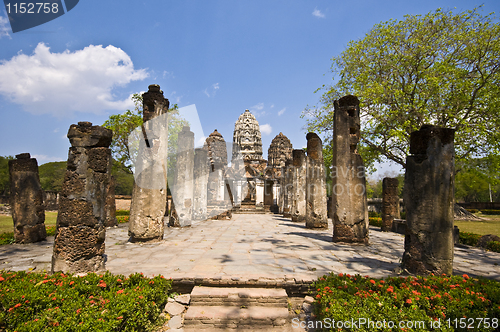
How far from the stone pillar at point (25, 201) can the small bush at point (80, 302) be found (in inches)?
193

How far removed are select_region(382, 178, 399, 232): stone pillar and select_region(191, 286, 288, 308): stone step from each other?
29.5 feet

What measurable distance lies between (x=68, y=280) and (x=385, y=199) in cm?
1113

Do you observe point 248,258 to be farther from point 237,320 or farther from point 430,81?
point 430,81

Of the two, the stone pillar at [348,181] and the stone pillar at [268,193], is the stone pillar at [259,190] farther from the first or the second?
the stone pillar at [348,181]

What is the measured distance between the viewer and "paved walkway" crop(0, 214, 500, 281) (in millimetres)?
4504

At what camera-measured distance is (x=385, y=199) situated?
36.4ft

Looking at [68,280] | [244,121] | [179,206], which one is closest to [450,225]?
[68,280]

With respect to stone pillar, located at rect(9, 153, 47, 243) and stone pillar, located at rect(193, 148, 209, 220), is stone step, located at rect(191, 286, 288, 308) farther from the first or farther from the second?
stone pillar, located at rect(193, 148, 209, 220)

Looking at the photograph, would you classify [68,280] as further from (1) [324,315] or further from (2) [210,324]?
(1) [324,315]

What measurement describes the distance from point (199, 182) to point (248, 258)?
8193 mm

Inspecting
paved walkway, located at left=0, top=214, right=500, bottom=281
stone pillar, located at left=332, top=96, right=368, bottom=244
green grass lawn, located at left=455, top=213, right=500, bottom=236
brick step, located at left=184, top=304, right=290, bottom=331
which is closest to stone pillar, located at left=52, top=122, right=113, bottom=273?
paved walkway, located at left=0, top=214, right=500, bottom=281

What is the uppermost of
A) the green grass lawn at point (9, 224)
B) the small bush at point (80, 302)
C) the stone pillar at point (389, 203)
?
the stone pillar at point (389, 203)

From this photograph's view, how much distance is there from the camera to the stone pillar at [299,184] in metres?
13.5

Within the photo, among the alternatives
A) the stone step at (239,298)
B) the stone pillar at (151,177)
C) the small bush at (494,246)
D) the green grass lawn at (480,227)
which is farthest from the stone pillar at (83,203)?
the green grass lawn at (480,227)
